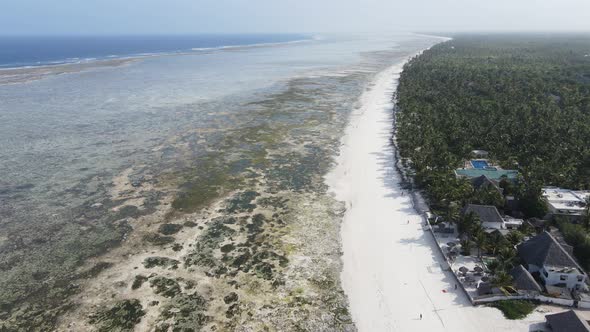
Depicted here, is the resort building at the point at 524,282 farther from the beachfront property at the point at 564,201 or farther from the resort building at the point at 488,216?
the beachfront property at the point at 564,201

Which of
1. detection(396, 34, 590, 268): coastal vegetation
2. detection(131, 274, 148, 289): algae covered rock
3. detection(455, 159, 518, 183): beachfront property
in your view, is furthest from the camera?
detection(455, 159, 518, 183): beachfront property

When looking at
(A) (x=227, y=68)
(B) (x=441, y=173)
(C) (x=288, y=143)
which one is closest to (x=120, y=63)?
(A) (x=227, y=68)

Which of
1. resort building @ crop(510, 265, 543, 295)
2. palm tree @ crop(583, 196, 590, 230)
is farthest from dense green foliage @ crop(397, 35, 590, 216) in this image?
resort building @ crop(510, 265, 543, 295)

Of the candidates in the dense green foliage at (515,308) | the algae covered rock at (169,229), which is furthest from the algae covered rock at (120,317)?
the dense green foliage at (515,308)

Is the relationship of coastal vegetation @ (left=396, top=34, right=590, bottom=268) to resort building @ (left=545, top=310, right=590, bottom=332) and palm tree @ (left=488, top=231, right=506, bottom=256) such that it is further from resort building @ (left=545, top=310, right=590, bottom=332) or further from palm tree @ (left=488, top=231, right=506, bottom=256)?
resort building @ (left=545, top=310, right=590, bottom=332)

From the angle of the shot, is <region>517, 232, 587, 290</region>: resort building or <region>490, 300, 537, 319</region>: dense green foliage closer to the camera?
<region>490, 300, 537, 319</region>: dense green foliage

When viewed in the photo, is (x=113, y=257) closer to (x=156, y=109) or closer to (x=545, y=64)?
(x=156, y=109)

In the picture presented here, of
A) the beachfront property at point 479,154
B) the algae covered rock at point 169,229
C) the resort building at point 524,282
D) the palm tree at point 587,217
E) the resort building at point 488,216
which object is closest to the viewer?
the resort building at point 524,282
